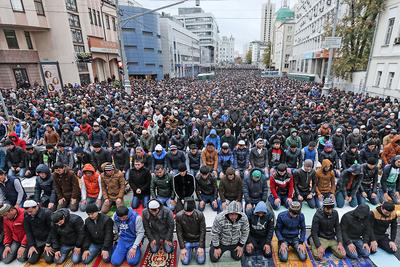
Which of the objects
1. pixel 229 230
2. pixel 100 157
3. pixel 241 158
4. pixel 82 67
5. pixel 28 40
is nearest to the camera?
pixel 229 230

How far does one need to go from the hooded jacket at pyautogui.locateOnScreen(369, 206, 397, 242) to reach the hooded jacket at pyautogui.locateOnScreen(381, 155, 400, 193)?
203cm

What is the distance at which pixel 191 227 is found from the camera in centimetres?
455

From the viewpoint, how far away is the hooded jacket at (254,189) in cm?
568

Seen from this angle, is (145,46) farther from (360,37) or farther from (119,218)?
(119,218)

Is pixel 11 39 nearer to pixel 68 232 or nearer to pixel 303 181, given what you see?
pixel 68 232

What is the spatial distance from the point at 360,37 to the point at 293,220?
91.4 ft

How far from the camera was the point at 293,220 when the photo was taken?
4531 mm

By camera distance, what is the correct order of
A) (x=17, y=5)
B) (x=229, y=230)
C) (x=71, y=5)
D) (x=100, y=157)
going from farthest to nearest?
(x=71, y=5), (x=17, y=5), (x=100, y=157), (x=229, y=230)

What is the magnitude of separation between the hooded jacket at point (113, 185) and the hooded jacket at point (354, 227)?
5.00 meters

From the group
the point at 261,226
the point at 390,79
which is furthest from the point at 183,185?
the point at 390,79

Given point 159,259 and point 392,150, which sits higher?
point 392,150

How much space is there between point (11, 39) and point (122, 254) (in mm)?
32611

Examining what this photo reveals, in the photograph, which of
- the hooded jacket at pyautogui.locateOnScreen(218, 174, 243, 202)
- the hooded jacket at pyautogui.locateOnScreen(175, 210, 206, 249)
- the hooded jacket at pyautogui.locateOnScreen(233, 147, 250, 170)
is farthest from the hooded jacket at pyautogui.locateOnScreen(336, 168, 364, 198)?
the hooded jacket at pyautogui.locateOnScreen(175, 210, 206, 249)

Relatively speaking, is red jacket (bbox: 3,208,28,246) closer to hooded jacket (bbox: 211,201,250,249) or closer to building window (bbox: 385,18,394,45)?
hooded jacket (bbox: 211,201,250,249)
